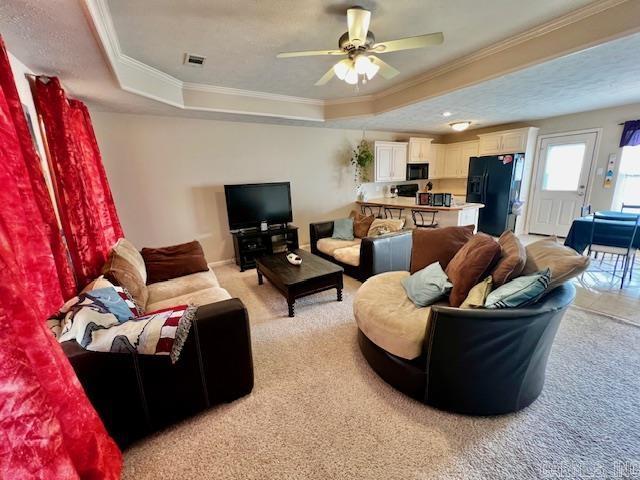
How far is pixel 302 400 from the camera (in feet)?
5.75

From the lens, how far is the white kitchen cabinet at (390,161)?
224 inches

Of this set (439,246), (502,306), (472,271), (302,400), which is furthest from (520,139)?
(302,400)

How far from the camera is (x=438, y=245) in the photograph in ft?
7.74

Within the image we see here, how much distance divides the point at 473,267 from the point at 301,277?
1605mm

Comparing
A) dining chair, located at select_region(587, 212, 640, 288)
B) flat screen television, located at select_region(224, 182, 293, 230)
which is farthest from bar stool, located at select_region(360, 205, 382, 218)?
dining chair, located at select_region(587, 212, 640, 288)

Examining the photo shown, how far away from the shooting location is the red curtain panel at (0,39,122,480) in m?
0.83

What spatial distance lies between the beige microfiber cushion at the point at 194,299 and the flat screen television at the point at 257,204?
2.00m

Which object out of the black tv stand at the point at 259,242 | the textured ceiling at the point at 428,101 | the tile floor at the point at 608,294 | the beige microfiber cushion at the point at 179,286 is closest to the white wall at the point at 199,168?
the textured ceiling at the point at 428,101

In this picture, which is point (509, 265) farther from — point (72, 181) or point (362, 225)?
point (72, 181)

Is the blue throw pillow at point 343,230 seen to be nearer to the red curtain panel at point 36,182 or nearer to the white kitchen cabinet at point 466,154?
the red curtain panel at point 36,182

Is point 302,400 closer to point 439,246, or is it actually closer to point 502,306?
point 502,306

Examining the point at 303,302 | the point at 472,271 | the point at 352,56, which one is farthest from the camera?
the point at 303,302

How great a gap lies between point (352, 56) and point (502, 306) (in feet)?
7.01

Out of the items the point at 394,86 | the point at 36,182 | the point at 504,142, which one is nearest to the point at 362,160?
the point at 394,86
